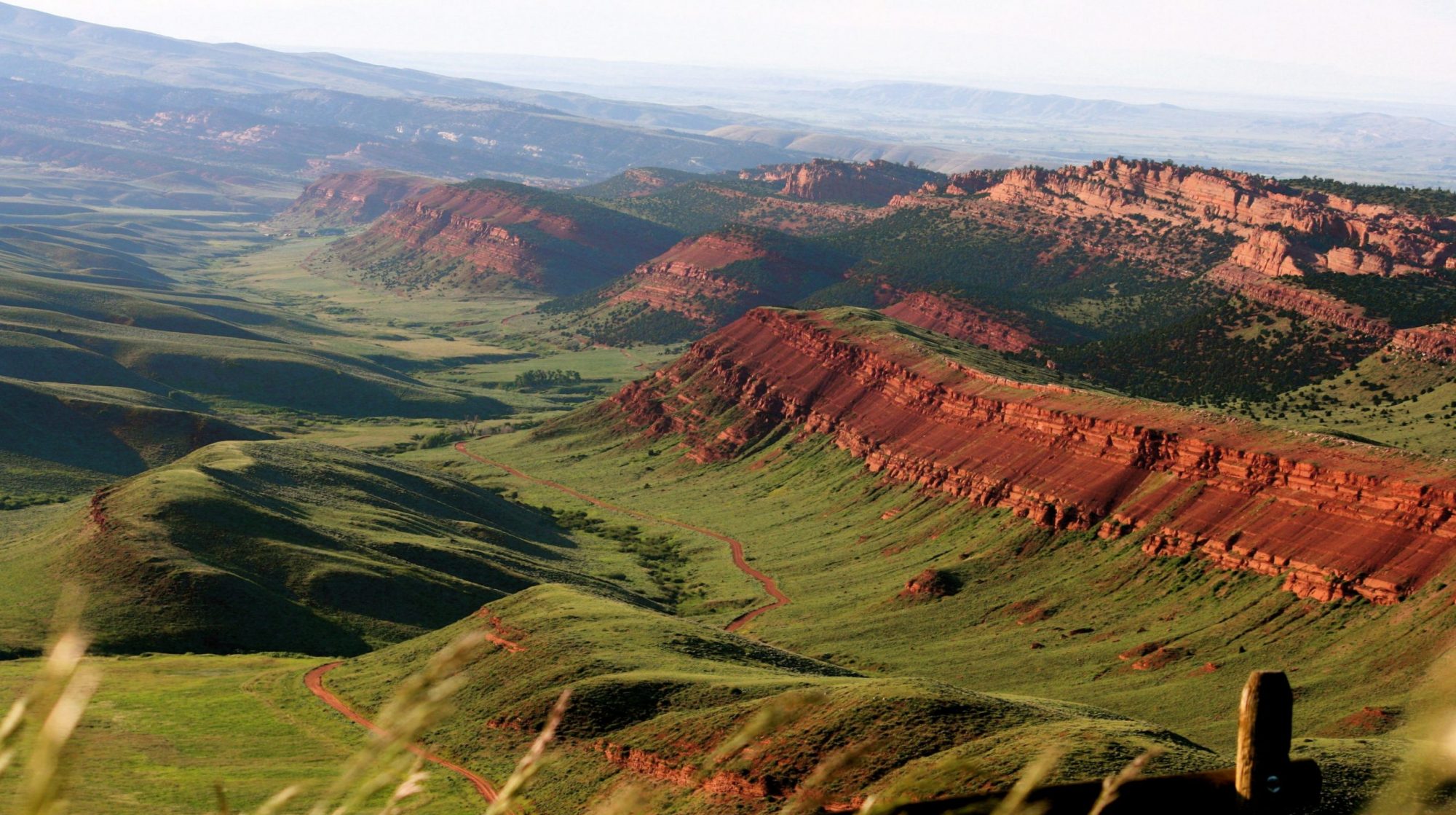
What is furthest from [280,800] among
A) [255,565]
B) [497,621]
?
[255,565]

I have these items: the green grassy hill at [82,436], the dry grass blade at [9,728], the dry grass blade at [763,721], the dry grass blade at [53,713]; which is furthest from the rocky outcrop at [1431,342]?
the dry grass blade at [53,713]

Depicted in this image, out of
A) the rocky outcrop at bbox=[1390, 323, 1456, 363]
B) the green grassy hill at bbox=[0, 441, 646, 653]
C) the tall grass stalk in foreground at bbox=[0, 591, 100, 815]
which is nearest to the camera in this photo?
the tall grass stalk in foreground at bbox=[0, 591, 100, 815]

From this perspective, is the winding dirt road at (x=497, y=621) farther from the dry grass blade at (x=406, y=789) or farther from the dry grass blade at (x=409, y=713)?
the dry grass blade at (x=406, y=789)

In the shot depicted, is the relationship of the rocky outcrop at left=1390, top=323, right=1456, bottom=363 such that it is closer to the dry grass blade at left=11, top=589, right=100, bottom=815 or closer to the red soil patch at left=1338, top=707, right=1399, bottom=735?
the red soil patch at left=1338, top=707, right=1399, bottom=735

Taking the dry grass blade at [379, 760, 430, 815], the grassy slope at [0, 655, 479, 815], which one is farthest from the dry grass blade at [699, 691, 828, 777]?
the grassy slope at [0, 655, 479, 815]

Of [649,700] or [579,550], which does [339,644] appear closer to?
[649,700]

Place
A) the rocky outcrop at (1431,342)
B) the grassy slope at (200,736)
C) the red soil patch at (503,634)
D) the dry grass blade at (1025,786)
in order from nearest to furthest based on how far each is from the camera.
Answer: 1. the dry grass blade at (1025,786)
2. the grassy slope at (200,736)
3. the red soil patch at (503,634)
4. the rocky outcrop at (1431,342)
